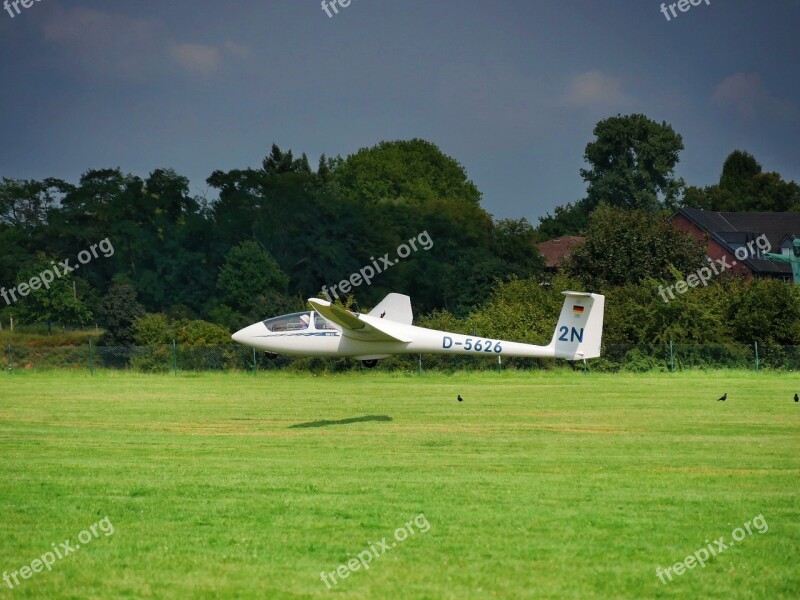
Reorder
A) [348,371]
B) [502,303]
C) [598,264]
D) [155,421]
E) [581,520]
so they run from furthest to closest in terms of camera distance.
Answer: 1. [598,264]
2. [502,303]
3. [348,371]
4. [155,421]
5. [581,520]

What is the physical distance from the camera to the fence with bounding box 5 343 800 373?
4484 centimetres

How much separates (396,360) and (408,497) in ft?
105

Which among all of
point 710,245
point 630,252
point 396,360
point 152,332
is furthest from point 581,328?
point 710,245

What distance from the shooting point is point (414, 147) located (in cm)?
11638

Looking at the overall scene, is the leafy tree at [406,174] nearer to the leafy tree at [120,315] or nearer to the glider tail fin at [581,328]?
the leafy tree at [120,315]

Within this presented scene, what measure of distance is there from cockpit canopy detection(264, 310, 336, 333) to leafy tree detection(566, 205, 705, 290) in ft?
103

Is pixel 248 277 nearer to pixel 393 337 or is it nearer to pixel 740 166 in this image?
pixel 393 337

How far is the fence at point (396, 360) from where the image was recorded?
44.8 metres

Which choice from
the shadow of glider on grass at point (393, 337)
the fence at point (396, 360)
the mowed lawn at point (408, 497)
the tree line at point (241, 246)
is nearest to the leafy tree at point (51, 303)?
the tree line at point (241, 246)

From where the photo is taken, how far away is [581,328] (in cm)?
Result: 2709

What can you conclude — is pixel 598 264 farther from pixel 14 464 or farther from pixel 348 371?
pixel 14 464

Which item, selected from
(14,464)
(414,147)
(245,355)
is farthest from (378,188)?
(14,464)

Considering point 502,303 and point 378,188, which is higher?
point 378,188

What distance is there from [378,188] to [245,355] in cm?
6113
